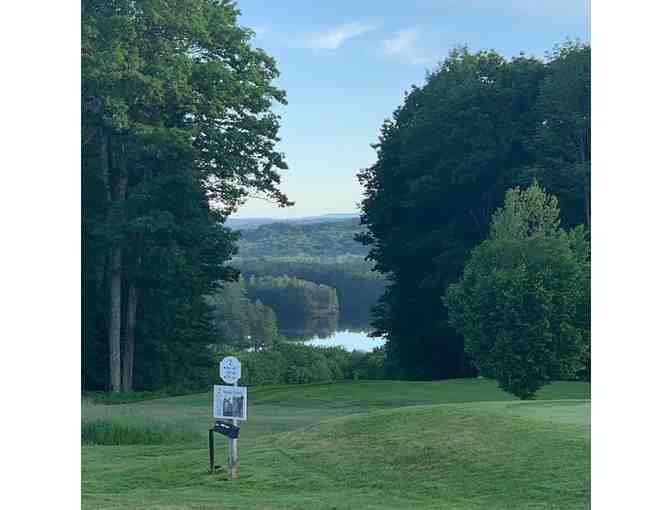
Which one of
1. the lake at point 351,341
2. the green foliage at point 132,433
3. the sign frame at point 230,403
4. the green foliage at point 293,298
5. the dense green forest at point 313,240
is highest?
the dense green forest at point 313,240

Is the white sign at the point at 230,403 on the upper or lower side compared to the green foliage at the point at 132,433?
upper

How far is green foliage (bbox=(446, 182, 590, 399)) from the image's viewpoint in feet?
39.1

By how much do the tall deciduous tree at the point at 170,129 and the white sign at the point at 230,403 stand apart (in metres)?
6.21

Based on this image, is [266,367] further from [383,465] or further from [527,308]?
[383,465]

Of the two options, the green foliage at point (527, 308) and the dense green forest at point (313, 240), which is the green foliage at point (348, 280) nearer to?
the dense green forest at point (313, 240)

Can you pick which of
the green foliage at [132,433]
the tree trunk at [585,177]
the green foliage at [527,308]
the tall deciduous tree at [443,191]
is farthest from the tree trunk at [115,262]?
the tree trunk at [585,177]

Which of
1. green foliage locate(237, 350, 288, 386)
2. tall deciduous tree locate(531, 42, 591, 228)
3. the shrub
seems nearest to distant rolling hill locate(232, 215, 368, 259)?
the shrub

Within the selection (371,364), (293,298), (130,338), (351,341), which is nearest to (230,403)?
(351,341)

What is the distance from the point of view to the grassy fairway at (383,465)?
7812 mm

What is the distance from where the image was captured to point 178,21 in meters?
15.3

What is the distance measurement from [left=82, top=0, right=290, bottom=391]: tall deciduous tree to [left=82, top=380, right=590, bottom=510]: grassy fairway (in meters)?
4.40
